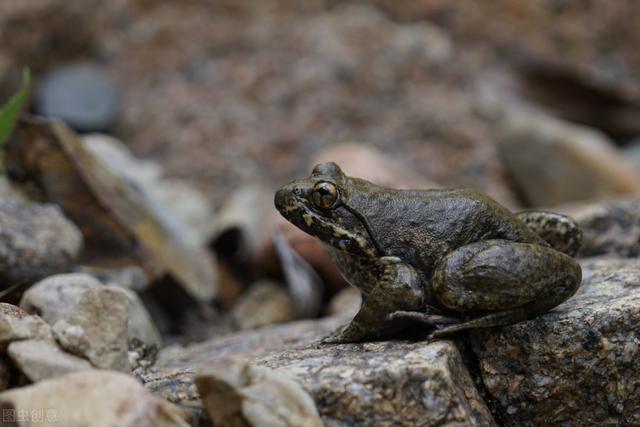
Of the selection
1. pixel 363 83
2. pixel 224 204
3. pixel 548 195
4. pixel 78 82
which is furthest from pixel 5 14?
pixel 548 195

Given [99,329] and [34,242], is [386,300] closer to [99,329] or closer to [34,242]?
[99,329]

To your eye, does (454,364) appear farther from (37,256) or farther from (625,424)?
(37,256)

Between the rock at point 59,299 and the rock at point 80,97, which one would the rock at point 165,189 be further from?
the rock at point 59,299

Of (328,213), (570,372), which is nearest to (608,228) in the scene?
(570,372)

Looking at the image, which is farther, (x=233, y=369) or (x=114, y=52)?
(x=114, y=52)

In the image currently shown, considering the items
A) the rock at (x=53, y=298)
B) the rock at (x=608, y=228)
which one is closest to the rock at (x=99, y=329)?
the rock at (x=53, y=298)

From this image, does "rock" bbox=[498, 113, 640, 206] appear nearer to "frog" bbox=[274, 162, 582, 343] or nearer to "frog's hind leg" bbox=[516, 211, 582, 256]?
"frog's hind leg" bbox=[516, 211, 582, 256]

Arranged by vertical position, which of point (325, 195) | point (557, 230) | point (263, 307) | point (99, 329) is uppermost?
point (557, 230)
